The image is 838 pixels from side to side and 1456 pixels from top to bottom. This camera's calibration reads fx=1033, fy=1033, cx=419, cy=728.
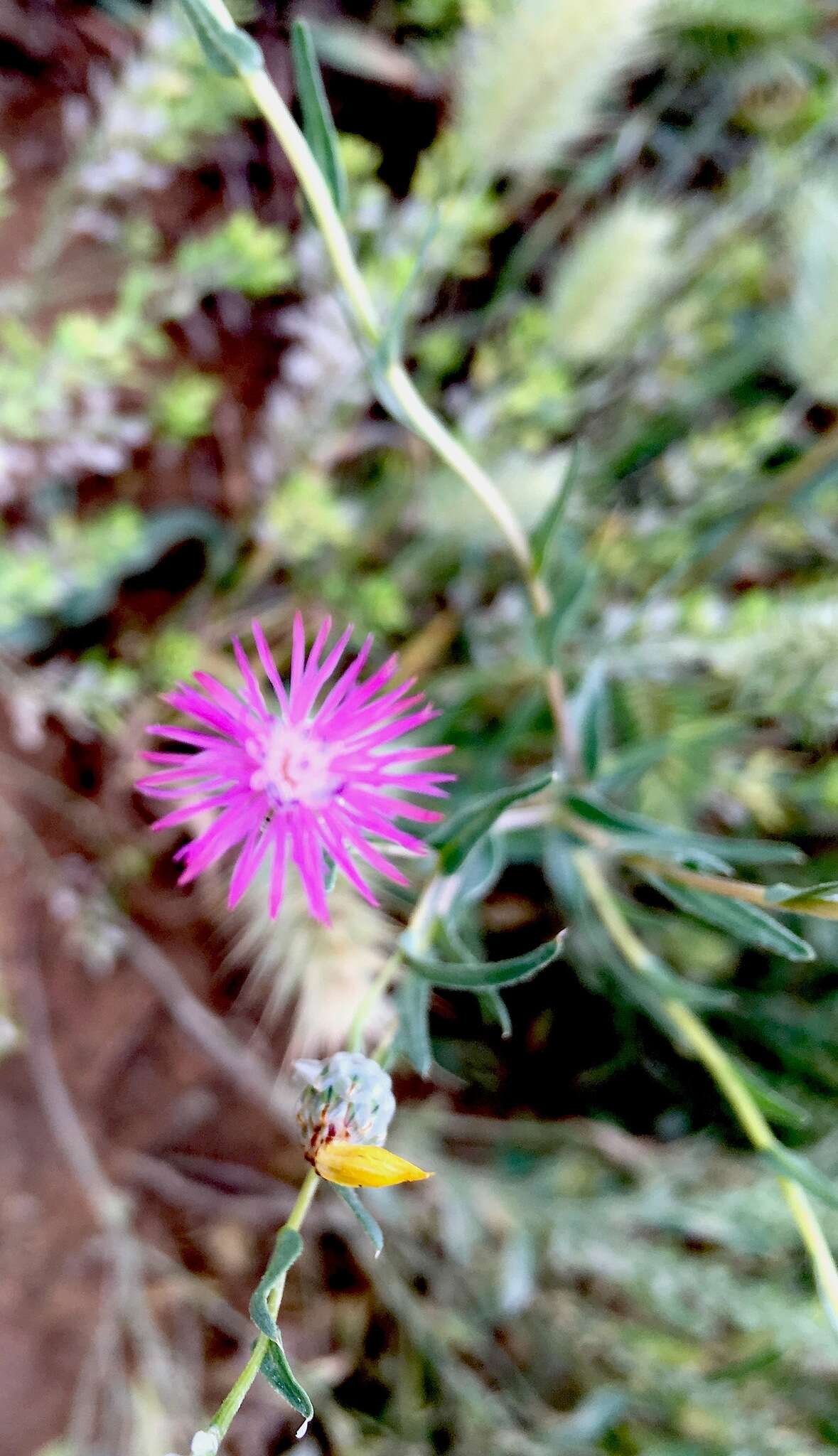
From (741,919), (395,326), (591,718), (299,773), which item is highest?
(395,326)

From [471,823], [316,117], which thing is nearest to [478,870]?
[471,823]

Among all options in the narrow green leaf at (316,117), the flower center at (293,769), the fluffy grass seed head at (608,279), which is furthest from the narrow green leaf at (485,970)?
the fluffy grass seed head at (608,279)

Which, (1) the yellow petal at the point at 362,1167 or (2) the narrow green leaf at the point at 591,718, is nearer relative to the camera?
(1) the yellow petal at the point at 362,1167

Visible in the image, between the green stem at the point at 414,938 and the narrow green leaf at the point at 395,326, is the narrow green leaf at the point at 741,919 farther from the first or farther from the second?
the narrow green leaf at the point at 395,326

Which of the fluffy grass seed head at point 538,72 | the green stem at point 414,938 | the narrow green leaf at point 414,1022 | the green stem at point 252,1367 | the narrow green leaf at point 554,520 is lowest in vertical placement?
the green stem at point 252,1367

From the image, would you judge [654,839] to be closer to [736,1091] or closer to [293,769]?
[736,1091]

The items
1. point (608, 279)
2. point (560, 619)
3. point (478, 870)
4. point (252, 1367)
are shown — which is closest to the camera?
point (252, 1367)
